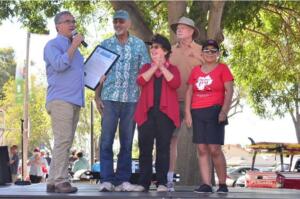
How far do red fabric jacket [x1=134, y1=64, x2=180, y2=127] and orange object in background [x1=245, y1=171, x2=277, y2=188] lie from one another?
19.3 feet

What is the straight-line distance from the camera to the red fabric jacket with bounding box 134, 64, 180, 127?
22.0ft

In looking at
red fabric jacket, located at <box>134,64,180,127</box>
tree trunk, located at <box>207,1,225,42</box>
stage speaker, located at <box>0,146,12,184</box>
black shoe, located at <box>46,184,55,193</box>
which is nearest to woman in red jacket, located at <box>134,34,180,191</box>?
red fabric jacket, located at <box>134,64,180,127</box>

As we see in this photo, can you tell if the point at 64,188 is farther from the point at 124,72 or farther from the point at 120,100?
the point at 124,72

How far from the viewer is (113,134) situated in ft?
23.1

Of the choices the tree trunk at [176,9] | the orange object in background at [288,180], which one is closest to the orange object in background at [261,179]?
the orange object in background at [288,180]

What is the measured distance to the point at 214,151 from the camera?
22.6ft

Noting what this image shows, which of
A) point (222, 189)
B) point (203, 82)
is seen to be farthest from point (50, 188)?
point (203, 82)

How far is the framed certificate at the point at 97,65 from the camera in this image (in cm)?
696

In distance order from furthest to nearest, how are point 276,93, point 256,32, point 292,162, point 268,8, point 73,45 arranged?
point 276,93 → point 256,32 → point 268,8 → point 292,162 → point 73,45

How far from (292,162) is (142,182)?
9.92m

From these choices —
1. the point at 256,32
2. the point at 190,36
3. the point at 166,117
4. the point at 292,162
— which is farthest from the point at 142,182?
the point at 256,32

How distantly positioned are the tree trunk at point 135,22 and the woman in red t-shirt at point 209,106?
23.3 ft

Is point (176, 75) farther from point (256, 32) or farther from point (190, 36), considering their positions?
point (256, 32)

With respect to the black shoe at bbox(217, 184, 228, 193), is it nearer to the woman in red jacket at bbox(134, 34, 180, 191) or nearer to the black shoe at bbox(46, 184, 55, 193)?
the woman in red jacket at bbox(134, 34, 180, 191)
